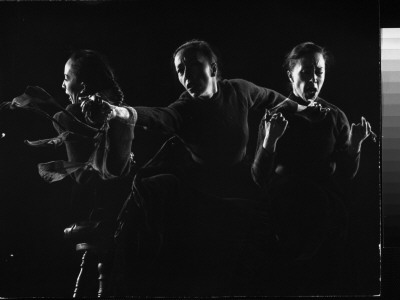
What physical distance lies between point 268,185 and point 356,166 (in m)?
0.42

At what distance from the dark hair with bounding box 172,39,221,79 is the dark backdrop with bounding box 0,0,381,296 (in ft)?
0.08

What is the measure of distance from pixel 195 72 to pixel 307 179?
719 mm

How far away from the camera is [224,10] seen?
260cm

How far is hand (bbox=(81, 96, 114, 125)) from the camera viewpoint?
8.52 ft

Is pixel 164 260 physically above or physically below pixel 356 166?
below

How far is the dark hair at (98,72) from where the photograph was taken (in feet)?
8.52

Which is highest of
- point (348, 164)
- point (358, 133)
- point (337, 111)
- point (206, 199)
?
point (337, 111)

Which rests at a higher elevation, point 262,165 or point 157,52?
point 157,52

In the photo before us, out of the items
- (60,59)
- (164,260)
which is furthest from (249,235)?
(60,59)

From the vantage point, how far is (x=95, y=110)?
2602mm

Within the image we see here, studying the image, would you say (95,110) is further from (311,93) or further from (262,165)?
(311,93)

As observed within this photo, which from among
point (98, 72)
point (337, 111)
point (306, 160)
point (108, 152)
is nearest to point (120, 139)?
point (108, 152)

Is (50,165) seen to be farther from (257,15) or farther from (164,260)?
(257,15)

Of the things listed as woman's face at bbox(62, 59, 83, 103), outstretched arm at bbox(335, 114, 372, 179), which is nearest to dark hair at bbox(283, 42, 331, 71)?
outstretched arm at bbox(335, 114, 372, 179)
